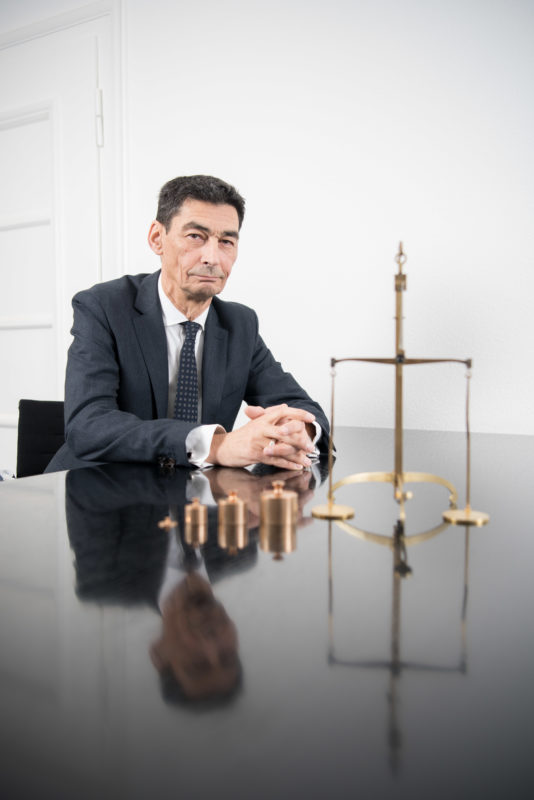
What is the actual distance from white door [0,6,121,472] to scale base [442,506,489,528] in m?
2.45

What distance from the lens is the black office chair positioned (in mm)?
2207

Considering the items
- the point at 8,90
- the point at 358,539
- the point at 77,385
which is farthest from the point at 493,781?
the point at 8,90

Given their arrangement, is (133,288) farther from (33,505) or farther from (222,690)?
(222,690)

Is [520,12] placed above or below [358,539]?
above

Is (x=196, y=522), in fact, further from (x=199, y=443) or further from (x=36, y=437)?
(x=36, y=437)

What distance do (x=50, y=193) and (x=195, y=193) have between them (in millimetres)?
1556

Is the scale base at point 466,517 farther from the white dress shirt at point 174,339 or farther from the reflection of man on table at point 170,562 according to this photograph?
the white dress shirt at point 174,339

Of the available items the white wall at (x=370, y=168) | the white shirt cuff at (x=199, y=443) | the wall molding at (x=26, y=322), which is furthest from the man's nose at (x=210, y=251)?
the wall molding at (x=26, y=322)

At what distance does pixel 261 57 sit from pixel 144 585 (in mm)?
2514

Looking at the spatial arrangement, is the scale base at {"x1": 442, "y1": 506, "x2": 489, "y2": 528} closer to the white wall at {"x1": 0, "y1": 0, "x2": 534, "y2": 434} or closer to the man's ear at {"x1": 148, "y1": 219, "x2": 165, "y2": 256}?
the white wall at {"x1": 0, "y1": 0, "x2": 534, "y2": 434}

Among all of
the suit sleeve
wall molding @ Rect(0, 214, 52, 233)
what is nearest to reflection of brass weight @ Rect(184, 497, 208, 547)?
the suit sleeve

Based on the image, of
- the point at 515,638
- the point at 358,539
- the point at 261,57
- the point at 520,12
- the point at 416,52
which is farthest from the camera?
the point at 261,57

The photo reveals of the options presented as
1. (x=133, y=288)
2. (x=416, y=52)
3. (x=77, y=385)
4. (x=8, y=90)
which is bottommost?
(x=77, y=385)

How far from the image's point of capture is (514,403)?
2191mm
